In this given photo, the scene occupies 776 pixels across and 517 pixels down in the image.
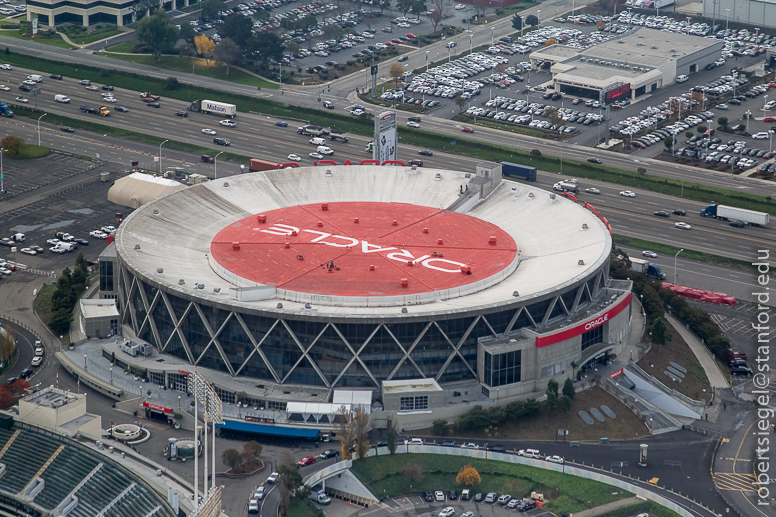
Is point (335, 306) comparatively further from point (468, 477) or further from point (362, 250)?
point (468, 477)

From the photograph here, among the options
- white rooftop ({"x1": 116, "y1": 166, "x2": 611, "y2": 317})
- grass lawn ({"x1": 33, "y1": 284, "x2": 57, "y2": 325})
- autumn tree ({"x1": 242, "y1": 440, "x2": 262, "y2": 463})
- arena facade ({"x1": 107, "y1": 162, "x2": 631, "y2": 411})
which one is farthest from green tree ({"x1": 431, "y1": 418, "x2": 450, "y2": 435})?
grass lawn ({"x1": 33, "y1": 284, "x2": 57, "y2": 325})

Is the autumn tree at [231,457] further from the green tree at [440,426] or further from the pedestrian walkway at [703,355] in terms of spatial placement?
the pedestrian walkway at [703,355]

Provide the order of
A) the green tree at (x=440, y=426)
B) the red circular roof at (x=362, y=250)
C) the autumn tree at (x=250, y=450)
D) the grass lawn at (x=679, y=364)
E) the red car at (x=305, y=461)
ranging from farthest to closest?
the grass lawn at (x=679, y=364) → the red circular roof at (x=362, y=250) → the green tree at (x=440, y=426) → the red car at (x=305, y=461) → the autumn tree at (x=250, y=450)

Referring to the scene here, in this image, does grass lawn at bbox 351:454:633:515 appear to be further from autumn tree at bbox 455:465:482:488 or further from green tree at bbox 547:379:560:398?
green tree at bbox 547:379:560:398

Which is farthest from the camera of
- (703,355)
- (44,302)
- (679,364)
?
(44,302)

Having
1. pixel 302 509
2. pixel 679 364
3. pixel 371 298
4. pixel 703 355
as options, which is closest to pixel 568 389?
pixel 679 364

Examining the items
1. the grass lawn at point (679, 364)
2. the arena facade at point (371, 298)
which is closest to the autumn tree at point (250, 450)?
the arena facade at point (371, 298)

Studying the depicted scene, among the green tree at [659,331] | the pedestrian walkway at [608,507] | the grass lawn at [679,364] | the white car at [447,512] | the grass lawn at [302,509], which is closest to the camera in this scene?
the grass lawn at [302,509]
